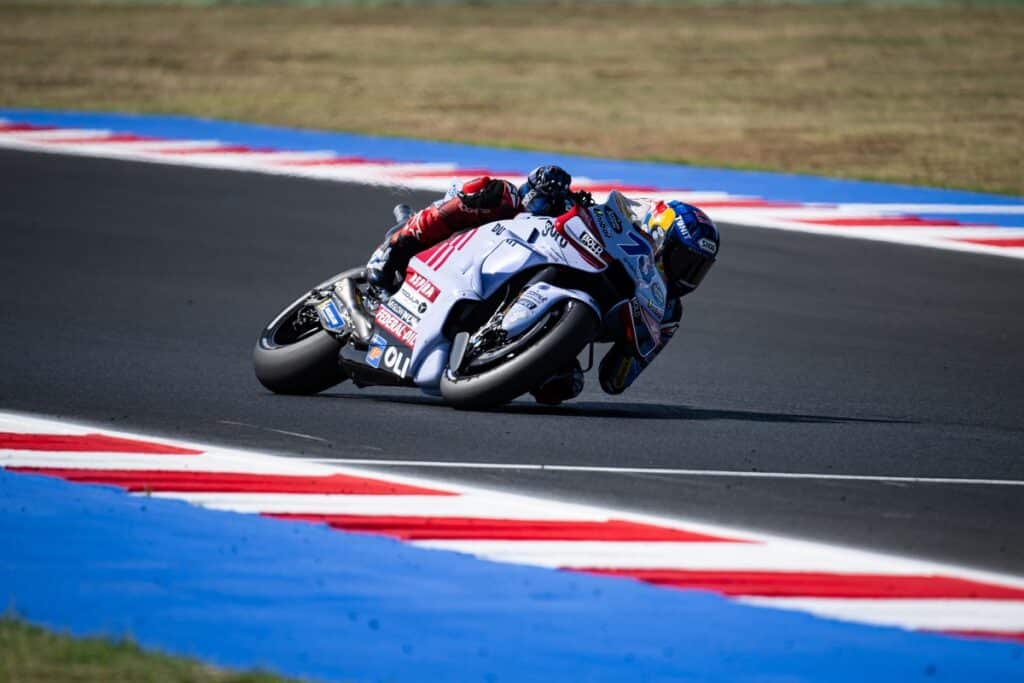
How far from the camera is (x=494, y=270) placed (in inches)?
379

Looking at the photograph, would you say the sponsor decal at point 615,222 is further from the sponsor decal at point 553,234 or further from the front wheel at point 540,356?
the front wheel at point 540,356

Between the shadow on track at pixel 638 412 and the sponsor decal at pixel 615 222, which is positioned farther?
the shadow on track at pixel 638 412

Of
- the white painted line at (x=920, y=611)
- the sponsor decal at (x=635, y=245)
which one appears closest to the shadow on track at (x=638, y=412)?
the sponsor decal at (x=635, y=245)

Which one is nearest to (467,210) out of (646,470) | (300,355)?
(300,355)

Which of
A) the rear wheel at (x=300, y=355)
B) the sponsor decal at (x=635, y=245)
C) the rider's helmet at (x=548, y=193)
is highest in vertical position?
the rider's helmet at (x=548, y=193)

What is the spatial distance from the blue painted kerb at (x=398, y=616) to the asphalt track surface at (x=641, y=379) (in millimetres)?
Result: 1205

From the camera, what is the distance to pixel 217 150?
18812 millimetres

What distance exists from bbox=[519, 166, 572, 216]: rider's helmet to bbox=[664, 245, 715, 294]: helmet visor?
579mm

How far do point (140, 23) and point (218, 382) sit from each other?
61.5ft

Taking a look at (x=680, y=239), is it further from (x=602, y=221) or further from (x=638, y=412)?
(x=638, y=412)

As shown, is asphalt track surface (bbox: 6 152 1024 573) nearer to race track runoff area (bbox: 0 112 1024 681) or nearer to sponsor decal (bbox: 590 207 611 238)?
race track runoff area (bbox: 0 112 1024 681)

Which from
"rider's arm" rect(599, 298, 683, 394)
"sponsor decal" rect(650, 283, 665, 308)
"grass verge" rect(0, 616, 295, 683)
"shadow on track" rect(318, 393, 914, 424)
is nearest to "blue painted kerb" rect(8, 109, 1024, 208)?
"shadow on track" rect(318, 393, 914, 424)

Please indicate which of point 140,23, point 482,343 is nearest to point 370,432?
point 482,343

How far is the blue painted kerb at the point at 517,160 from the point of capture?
1758 cm
